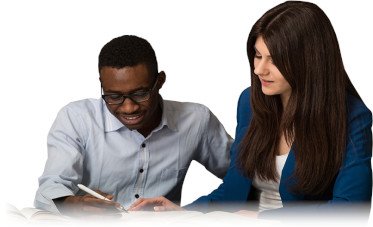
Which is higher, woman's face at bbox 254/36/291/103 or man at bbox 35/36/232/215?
woman's face at bbox 254/36/291/103

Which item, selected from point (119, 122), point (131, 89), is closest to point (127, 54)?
point (131, 89)

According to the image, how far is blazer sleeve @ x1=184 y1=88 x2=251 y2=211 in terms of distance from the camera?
10.9ft

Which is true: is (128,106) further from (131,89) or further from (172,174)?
(172,174)

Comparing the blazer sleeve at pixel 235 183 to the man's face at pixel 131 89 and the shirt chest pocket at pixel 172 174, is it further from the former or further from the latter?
the man's face at pixel 131 89

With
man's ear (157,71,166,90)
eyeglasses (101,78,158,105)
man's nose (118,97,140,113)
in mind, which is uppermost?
man's ear (157,71,166,90)

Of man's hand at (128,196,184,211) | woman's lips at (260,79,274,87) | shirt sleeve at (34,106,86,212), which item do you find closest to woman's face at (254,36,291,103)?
woman's lips at (260,79,274,87)

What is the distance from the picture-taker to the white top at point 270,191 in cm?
322

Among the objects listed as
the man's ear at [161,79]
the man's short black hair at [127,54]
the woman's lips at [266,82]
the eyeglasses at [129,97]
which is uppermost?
the man's short black hair at [127,54]

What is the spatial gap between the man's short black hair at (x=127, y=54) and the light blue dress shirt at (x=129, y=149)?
24 centimetres

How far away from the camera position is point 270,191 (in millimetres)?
3279

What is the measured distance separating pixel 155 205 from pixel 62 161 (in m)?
0.32

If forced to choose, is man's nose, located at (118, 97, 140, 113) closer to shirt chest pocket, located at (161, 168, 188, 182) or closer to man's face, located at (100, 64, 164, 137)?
man's face, located at (100, 64, 164, 137)

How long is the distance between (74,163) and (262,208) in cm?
61

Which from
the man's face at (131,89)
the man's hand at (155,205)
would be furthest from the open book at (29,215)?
the man's face at (131,89)
